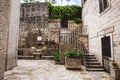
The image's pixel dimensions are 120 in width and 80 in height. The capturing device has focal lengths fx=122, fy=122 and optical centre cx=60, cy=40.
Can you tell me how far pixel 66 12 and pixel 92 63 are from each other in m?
7.81

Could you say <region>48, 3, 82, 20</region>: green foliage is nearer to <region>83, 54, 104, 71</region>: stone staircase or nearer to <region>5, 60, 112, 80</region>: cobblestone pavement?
<region>83, 54, 104, 71</region>: stone staircase

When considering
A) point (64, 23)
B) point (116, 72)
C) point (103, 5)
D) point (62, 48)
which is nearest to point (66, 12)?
point (64, 23)

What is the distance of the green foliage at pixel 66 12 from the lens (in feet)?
43.1

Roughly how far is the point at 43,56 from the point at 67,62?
504 centimetres

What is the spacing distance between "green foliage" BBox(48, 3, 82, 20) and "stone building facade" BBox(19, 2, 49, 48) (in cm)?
87

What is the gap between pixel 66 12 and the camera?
43.3ft

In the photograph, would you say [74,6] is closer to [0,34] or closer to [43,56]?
[43,56]

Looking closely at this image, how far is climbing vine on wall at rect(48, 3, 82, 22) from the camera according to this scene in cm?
1314

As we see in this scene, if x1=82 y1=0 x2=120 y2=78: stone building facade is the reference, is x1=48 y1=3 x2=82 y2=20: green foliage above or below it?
above

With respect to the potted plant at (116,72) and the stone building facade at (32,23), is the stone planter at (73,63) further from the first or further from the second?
the stone building facade at (32,23)

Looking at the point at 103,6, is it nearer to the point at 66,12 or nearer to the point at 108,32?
the point at 108,32

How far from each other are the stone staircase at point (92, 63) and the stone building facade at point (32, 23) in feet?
21.4

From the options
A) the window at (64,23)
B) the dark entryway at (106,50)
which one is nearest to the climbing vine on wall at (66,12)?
the window at (64,23)

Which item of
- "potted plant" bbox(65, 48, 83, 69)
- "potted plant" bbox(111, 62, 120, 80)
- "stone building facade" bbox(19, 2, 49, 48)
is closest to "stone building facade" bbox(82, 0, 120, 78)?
"potted plant" bbox(111, 62, 120, 80)
